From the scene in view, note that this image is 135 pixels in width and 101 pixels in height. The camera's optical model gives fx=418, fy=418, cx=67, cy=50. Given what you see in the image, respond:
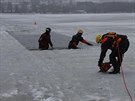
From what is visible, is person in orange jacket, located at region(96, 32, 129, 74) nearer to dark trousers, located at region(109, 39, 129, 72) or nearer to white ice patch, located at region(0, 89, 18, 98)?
dark trousers, located at region(109, 39, 129, 72)

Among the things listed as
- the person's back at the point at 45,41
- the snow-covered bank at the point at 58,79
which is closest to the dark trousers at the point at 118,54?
the snow-covered bank at the point at 58,79

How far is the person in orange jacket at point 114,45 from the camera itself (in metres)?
10.2

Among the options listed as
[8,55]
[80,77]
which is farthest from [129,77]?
[8,55]

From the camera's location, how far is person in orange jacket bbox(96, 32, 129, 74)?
10219 millimetres

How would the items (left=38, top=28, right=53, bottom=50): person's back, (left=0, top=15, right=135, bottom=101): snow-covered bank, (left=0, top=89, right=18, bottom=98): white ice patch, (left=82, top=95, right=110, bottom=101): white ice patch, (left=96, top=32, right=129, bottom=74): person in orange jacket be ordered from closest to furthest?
(left=82, top=95, right=110, bottom=101): white ice patch → (left=0, top=15, right=135, bottom=101): snow-covered bank → (left=0, top=89, right=18, bottom=98): white ice patch → (left=96, top=32, right=129, bottom=74): person in orange jacket → (left=38, top=28, right=53, bottom=50): person's back

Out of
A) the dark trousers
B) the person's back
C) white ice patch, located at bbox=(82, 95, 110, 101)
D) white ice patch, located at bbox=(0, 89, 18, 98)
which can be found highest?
the dark trousers

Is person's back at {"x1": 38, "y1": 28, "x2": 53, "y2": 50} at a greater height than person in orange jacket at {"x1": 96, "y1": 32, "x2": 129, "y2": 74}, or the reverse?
person in orange jacket at {"x1": 96, "y1": 32, "x2": 129, "y2": 74}

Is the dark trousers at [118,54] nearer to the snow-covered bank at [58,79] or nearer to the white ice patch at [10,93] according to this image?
the snow-covered bank at [58,79]

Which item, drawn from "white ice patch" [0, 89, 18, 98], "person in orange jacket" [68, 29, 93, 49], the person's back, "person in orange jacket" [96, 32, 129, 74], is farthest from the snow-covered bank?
"person in orange jacket" [68, 29, 93, 49]

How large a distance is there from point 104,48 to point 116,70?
70 cm

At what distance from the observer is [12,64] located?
12.5 m

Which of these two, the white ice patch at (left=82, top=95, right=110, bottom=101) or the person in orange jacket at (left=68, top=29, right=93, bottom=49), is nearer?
the white ice patch at (left=82, top=95, right=110, bottom=101)

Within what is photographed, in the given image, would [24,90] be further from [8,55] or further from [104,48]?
[8,55]

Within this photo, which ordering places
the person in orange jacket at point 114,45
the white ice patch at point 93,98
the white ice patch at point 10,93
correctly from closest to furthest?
1. the white ice patch at point 93,98
2. the white ice patch at point 10,93
3. the person in orange jacket at point 114,45
